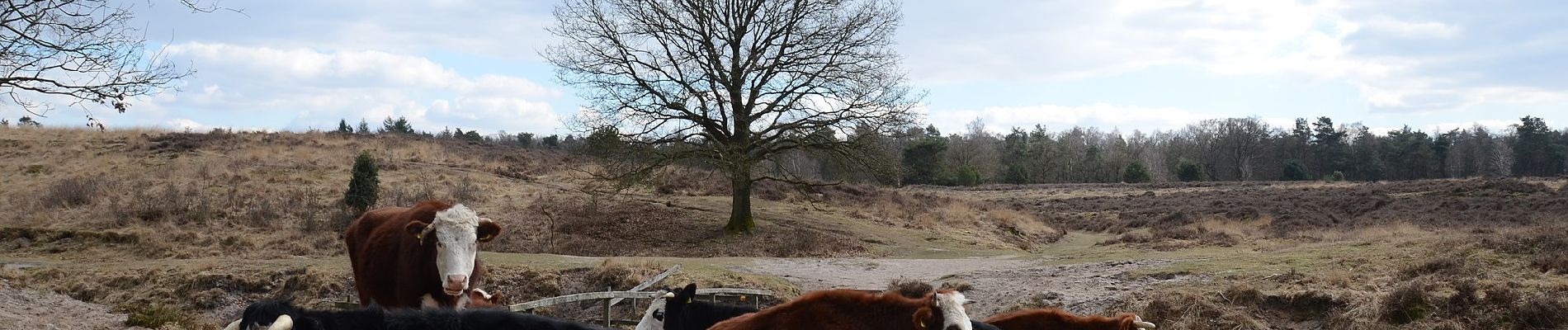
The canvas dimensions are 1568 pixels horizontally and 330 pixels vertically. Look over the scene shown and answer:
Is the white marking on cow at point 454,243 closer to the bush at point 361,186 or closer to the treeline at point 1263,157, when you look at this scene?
the bush at point 361,186

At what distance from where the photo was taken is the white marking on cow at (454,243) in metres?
7.47

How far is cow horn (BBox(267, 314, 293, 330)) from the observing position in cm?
357

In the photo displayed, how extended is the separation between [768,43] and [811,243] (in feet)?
19.3

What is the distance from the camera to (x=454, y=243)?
7.57 metres

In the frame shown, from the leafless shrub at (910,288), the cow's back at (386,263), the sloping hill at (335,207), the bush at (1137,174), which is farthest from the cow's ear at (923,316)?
the bush at (1137,174)

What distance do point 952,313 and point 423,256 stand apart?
193 inches

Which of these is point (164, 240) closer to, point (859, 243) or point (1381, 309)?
point (859, 243)

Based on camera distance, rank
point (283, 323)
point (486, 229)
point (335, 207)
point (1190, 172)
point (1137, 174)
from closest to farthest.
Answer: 1. point (283, 323)
2. point (486, 229)
3. point (335, 207)
4. point (1137, 174)
5. point (1190, 172)

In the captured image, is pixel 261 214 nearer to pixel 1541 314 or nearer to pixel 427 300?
pixel 427 300

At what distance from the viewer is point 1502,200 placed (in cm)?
3025

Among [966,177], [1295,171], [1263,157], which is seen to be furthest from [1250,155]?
[966,177]

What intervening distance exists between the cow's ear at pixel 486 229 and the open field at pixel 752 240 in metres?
5.81

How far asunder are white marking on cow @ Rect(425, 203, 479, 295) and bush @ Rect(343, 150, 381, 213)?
18.7 meters

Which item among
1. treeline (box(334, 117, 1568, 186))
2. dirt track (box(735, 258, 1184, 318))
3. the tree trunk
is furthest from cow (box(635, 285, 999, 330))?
treeline (box(334, 117, 1568, 186))
